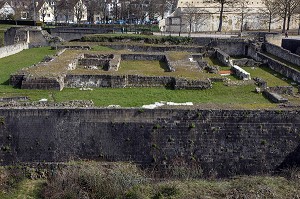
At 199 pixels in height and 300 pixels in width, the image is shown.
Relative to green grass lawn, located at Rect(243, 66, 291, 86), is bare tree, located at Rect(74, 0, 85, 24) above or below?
above

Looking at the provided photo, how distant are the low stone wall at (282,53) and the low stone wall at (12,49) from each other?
16892 millimetres

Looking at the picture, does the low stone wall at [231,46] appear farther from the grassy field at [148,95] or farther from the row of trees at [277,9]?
the grassy field at [148,95]

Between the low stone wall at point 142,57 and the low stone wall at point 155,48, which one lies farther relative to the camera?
the low stone wall at point 155,48

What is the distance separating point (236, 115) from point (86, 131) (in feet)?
15.7

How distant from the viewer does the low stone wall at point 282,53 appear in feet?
77.1

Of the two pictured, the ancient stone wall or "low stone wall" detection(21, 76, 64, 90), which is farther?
the ancient stone wall

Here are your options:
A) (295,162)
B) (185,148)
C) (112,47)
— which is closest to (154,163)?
(185,148)

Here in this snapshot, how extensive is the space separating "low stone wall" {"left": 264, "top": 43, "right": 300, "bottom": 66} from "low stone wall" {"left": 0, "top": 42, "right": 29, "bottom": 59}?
55.4 feet

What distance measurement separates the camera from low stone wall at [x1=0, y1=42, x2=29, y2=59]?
25681 mm

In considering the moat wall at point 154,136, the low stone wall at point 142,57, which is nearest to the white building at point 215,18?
the low stone wall at point 142,57

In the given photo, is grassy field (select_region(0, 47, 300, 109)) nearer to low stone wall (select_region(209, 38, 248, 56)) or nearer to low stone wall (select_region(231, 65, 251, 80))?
low stone wall (select_region(231, 65, 251, 80))

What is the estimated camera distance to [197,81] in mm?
17219

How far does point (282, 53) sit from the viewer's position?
25844mm

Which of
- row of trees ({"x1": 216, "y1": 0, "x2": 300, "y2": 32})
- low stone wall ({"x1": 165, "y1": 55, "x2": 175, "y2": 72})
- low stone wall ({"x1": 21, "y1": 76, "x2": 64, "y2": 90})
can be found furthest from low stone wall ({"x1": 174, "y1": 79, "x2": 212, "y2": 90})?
row of trees ({"x1": 216, "y1": 0, "x2": 300, "y2": 32})
